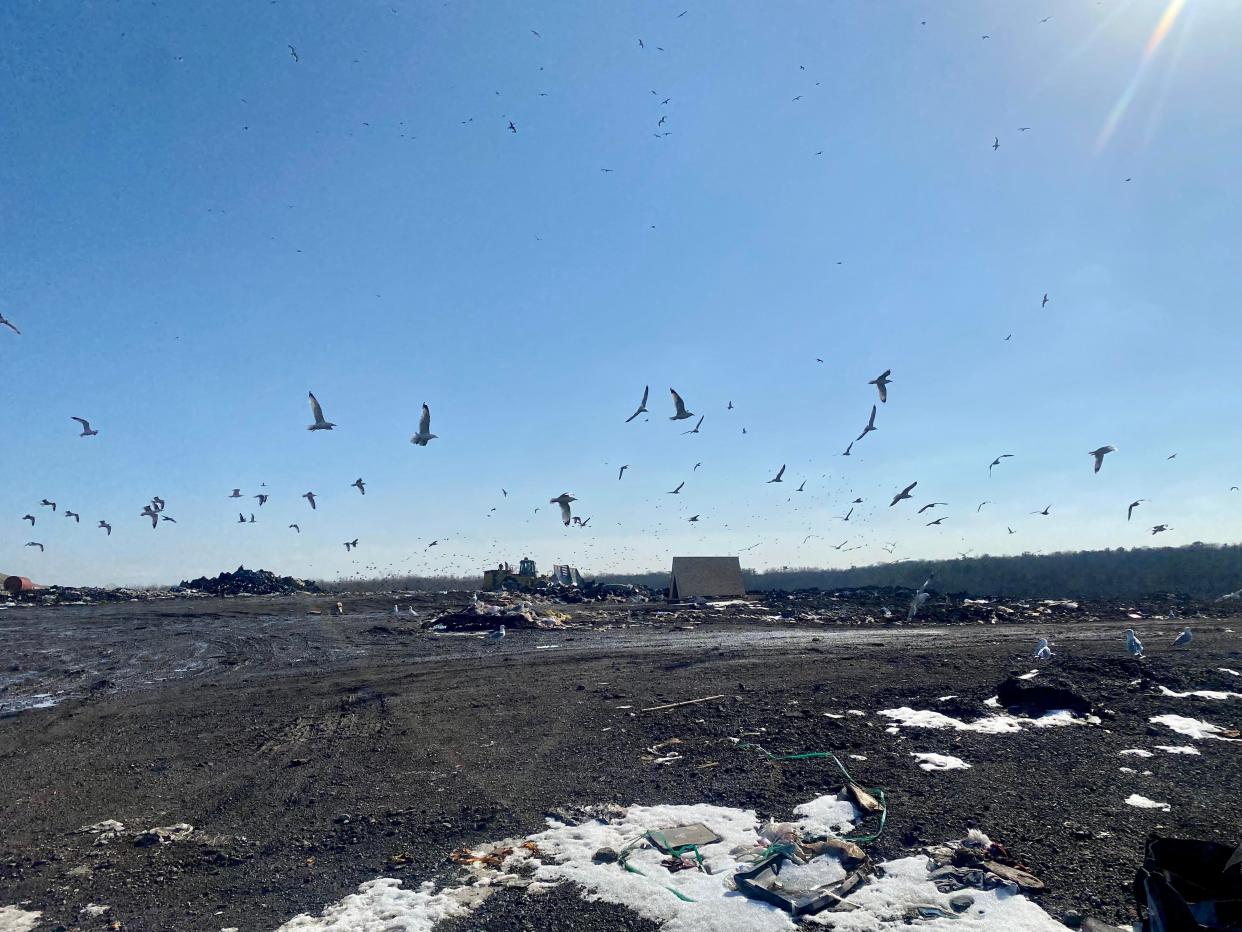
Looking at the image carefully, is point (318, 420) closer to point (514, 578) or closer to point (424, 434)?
point (424, 434)

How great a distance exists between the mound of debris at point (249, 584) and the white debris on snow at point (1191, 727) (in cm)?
4898

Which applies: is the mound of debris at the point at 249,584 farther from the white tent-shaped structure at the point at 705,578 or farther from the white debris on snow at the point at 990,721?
the white debris on snow at the point at 990,721

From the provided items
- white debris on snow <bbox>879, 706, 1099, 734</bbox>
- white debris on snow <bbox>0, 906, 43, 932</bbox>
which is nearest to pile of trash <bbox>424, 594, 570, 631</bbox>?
white debris on snow <bbox>879, 706, 1099, 734</bbox>

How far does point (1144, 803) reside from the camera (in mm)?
5625

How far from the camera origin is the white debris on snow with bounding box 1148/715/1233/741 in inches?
298

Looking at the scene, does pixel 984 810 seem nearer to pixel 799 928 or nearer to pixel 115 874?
pixel 799 928

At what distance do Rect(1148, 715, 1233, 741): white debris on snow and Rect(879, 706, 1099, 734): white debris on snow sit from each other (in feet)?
2.35

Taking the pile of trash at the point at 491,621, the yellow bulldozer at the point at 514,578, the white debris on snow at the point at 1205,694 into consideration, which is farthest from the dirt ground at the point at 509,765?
the yellow bulldozer at the point at 514,578

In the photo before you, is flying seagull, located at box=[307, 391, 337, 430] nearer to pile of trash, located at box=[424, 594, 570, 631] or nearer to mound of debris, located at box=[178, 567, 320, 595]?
pile of trash, located at box=[424, 594, 570, 631]

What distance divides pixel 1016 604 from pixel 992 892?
26716mm

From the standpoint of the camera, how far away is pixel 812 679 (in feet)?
36.7

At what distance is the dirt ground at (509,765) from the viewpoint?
4824 millimetres

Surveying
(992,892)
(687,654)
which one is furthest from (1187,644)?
(992,892)

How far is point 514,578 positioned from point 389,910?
119ft
